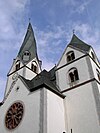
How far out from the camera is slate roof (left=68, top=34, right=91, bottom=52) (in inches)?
788

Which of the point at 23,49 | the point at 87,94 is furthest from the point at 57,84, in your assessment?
the point at 23,49

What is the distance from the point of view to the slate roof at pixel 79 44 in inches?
788

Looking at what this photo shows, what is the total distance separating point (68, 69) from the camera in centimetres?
1933

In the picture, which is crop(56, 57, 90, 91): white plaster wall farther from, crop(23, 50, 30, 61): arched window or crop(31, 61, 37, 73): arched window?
crop(23, 50, 30, 61): arched window

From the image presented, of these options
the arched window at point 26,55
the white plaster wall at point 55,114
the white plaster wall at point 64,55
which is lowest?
the white plaster wall at point 55,114

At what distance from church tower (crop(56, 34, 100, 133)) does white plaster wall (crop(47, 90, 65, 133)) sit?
718 millimetres

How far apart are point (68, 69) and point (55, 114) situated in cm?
601

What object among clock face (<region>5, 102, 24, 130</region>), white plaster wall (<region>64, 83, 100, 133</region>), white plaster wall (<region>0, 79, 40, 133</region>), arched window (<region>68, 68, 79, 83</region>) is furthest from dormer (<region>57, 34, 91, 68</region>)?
clock face (<region>5, 102, 24, 130</region>)

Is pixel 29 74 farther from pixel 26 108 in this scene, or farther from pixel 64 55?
pixel 26 108

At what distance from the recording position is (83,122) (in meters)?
14.7

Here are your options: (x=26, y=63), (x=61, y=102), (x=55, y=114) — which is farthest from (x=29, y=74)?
(x=55, y=114)

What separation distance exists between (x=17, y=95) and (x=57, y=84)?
4.45m

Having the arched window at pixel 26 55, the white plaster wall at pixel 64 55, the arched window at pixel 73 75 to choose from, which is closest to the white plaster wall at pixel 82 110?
the arched window at pixel 73 75

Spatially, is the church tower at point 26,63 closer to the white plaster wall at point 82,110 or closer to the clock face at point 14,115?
the clock face at point 14,115
